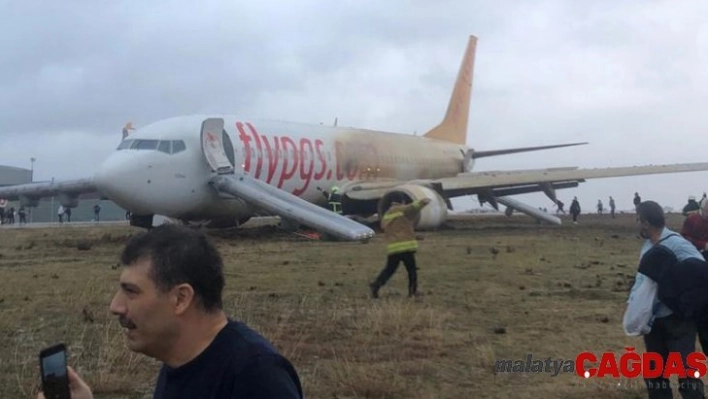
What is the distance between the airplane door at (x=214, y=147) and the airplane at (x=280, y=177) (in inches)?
1.0

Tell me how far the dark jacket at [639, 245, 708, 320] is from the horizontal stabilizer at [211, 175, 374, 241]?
528 inches

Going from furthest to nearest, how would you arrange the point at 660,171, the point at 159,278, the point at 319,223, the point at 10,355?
the point at 660,171
the point at 319,223
the point at 10,355
the point at 159,278

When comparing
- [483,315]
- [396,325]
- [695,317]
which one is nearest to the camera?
[695,317]

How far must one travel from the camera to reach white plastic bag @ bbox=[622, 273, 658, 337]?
538cm

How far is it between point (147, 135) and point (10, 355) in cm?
1520

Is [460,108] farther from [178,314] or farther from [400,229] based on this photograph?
[178,314]

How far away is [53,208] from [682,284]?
63.9 m

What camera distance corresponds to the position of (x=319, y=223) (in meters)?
19.5

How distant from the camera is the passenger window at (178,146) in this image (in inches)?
835

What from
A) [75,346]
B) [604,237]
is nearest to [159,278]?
[75,346]

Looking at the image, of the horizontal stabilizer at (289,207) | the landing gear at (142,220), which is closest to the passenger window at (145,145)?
the horizontal stabilizer at (289,207)

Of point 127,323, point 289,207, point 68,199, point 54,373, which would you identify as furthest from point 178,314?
point 68,199

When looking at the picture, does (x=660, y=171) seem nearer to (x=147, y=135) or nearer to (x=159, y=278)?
(x=147, y=135)

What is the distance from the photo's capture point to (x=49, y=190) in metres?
25.8
